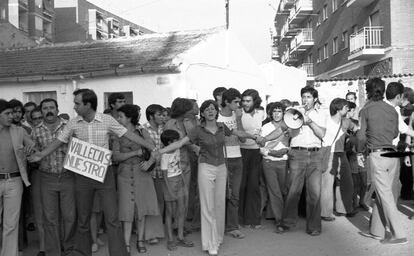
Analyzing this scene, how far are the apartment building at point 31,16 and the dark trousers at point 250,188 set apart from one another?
3952 cm

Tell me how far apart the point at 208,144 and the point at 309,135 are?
5.46 ft

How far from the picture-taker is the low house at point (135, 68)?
13094mm

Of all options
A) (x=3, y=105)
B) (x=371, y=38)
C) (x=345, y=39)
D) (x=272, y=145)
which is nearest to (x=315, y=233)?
(x=272, y=145)

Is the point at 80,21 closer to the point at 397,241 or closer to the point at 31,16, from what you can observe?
the point at 31,16

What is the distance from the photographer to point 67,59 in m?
16.0

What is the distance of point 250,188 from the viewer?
22.5 feet

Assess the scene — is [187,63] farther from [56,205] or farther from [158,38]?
[56,205]

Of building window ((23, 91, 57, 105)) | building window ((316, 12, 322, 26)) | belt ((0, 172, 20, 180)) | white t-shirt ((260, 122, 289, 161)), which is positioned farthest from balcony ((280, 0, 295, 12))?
belt ((0, 172, 20, 180))

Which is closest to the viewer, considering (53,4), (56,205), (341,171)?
(56,205)

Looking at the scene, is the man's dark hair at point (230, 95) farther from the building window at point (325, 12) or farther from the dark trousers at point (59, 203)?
the building window at point (325, 12)

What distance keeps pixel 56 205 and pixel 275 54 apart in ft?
207

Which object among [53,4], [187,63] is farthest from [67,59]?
[53,4]

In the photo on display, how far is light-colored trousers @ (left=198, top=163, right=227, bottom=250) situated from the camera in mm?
5531

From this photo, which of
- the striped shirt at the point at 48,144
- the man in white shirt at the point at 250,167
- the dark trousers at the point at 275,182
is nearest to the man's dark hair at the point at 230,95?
the man in white shirt at the point at 250,167
